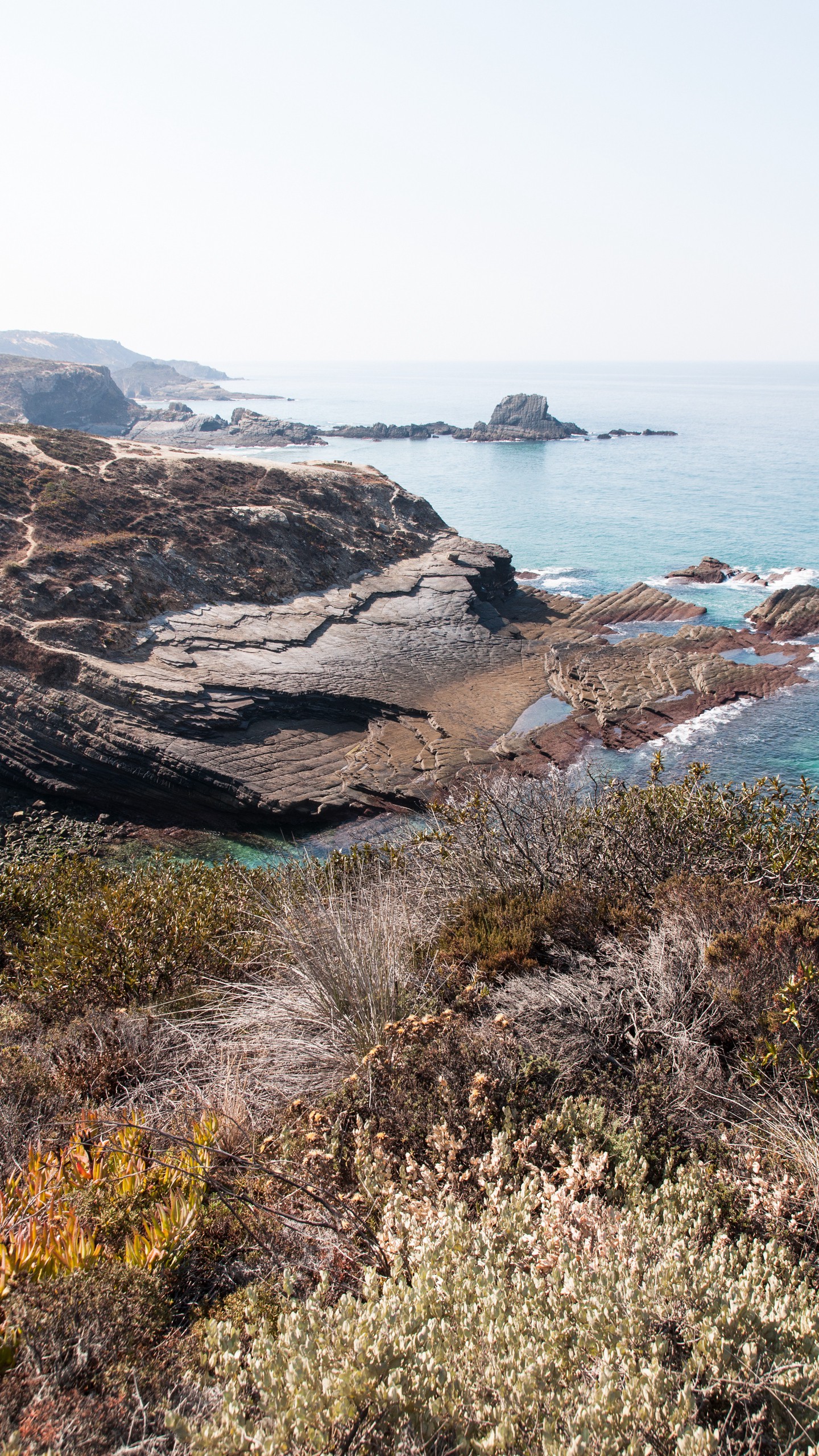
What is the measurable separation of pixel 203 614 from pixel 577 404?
156219 mm

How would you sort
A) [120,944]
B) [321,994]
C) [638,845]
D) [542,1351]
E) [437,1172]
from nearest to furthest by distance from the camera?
[542,1351], [437,1172], [321,994], [120,944], [638,845]

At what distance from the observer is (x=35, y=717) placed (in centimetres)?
2045

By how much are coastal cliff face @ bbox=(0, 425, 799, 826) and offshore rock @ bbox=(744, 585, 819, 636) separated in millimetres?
2307

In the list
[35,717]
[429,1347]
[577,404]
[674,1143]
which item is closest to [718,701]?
[35,717]

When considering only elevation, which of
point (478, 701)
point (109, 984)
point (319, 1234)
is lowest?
point (478, 701)

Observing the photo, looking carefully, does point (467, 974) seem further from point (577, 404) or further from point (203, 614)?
point (577, 404)

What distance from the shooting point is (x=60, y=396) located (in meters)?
115

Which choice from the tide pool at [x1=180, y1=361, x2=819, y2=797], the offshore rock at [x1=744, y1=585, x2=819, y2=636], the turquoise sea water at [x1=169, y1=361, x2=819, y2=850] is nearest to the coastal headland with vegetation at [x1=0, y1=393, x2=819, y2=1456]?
the tide pool at [x1=180, y1=361, x2=819, y2=797]

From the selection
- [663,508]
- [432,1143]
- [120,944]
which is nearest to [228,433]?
[663,508]

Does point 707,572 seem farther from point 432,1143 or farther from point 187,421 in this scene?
point 187,421

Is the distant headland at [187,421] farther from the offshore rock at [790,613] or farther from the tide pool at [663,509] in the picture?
the offshore rock at [790,613]

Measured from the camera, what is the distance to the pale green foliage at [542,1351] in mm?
1773

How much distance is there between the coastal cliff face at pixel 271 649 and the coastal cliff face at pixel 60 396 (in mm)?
91862

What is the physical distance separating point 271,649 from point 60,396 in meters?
115
